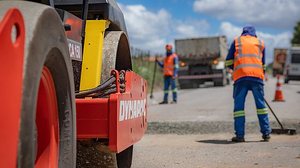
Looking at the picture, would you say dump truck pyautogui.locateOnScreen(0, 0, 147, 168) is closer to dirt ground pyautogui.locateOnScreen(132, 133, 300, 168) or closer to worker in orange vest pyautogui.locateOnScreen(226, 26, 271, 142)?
dirt ground pyautogui.locateOnScreen(132, 133, 300, 168)

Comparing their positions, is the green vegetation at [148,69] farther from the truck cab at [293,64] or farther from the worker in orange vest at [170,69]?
the worker in orange vest at [170,69]

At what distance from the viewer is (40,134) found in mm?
2873

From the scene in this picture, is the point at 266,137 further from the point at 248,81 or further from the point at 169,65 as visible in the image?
the point at 169,65

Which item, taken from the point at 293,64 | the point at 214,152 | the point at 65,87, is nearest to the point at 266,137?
the point at 214,152

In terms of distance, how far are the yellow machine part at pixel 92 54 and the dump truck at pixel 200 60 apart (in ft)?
87.4

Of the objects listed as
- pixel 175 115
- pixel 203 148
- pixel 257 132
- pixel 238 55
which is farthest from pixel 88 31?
pixel 175 115

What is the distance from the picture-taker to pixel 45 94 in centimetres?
281

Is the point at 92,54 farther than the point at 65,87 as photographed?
Yes

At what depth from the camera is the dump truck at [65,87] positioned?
2.16 meters

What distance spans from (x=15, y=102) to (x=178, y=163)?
450 cm

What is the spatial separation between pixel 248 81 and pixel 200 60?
22.7 m

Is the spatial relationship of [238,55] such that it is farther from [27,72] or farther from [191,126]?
[27,72]

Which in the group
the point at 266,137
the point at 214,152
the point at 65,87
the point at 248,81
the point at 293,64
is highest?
the point at 293,64

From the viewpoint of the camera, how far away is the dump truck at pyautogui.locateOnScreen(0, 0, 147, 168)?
216 cm
